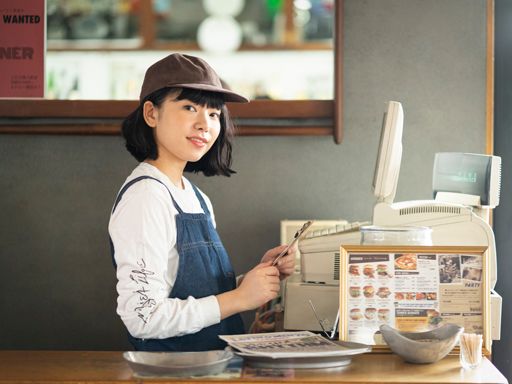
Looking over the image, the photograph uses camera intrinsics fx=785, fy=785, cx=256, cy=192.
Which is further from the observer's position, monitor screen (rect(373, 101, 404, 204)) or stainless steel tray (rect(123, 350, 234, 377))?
monitor screen (rect(373, 101, 404, 204))

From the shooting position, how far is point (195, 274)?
2.21 metres

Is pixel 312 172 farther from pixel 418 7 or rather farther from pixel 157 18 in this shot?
pixel 157 18

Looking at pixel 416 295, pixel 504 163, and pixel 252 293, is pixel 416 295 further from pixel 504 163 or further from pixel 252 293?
pixel 504 163

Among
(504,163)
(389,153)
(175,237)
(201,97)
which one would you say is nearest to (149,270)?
(175,237)

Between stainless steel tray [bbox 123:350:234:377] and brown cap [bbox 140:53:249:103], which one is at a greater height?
brown cap [bbox 140:53:249:103]

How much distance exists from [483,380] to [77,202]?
195 cm

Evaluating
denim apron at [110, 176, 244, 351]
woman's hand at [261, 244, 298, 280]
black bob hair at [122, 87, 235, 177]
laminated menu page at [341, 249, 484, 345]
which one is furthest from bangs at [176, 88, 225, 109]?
laminated menu page at [341, 249, 484, 345]

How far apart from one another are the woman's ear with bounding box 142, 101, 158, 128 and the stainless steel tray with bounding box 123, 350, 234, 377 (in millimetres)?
720

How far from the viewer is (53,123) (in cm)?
323

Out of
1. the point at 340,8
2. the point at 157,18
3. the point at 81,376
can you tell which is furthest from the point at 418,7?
the point at 81,376

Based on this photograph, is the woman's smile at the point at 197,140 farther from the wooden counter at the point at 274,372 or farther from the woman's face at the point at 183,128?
the wooden counter at the point at 274,372

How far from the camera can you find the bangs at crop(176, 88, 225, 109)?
2262 mm

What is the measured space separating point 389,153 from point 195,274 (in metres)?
0.71

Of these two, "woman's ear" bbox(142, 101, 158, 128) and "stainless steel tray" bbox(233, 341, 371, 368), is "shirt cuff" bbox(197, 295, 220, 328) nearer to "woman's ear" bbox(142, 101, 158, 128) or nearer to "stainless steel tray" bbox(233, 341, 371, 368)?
"stainless steel tray" bbox(233, 341, 371, 368)
